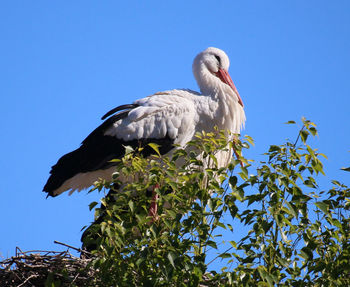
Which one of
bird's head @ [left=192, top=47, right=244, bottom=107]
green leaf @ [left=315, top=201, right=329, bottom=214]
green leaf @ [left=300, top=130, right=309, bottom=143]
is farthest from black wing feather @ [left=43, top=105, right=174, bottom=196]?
green leaf @ [left=315, top=201, right=329, bottom=214]

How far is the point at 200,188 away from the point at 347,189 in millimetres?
1064

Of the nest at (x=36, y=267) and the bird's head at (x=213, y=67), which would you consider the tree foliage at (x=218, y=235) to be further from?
the bird's head at (x=213, y=67)

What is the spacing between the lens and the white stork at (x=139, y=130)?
7.32 metres

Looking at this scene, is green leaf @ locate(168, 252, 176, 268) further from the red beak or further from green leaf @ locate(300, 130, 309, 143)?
the red beak

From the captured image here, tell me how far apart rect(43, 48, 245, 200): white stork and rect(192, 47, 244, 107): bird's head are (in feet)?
1.32

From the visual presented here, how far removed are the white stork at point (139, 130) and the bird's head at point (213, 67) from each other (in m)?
0.40

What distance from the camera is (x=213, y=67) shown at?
27.1 ft

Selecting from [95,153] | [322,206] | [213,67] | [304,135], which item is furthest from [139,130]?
[322,206]

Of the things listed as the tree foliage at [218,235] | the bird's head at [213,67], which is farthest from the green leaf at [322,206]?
the bird's head at [213,67]

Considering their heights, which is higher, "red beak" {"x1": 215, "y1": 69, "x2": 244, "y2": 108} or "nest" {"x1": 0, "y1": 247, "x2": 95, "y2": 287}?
"red beak" {"x1": 215, "y1": 69, "x2": 244, "y2": 108}

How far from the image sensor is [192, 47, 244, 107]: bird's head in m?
8.09

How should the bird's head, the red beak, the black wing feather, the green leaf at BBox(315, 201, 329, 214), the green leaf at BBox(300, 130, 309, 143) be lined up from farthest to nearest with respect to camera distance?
the red beak
the bird's head
the black wing feather
the green leaf at BBox(300, 130, 309, 143)
the green leaf at BBox(315, 201, 329, 214)

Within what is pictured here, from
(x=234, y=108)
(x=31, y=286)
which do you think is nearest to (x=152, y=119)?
(x=234, y=108)

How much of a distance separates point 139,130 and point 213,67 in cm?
142
